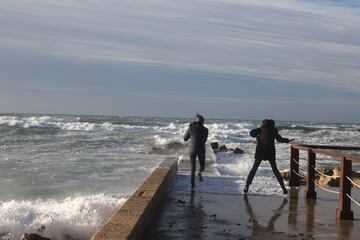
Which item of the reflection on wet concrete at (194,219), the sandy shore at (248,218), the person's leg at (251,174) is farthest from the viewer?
the person's leg at (251,174)

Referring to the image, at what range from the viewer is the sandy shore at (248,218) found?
305 inches

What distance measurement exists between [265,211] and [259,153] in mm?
2005

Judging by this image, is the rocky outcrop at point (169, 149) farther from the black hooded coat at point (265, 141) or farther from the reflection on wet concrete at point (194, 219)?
the reflection on wet concrete at point (194, 219)

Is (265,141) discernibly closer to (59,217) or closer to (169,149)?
(59,217)

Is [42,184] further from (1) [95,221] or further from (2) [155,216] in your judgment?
(2) [155,216]

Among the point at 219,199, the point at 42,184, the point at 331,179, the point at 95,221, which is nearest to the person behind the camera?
the point at 219,199

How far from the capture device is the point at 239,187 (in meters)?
12.4

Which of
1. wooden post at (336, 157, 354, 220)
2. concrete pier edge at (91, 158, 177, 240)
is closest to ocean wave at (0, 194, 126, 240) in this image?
concrete pier edge at (91, 158, 177, 240)

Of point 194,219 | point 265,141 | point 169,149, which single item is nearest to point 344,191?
point 194,219

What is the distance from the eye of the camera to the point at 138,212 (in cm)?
721

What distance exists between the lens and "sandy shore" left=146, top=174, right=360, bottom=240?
305 inches

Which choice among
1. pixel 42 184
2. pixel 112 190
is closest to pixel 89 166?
pixel 42 184

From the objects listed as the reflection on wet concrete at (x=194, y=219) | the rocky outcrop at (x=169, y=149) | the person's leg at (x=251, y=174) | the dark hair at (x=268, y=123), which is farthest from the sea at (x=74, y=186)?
the reflection on wet concrete at (x=194, y=219)

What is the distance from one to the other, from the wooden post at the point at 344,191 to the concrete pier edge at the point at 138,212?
9.63ft
